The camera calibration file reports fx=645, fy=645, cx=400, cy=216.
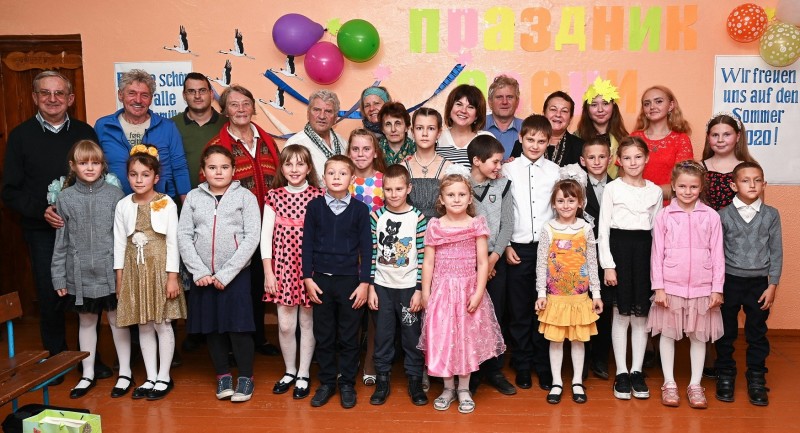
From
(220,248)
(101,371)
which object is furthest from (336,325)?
(101,371)

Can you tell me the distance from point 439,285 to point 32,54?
136 inches

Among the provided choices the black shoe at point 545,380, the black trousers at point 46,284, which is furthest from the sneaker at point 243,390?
the black shoe at point 545,380

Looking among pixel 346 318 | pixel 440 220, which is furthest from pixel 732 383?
pixel 346 318

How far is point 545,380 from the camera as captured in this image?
3309 mm

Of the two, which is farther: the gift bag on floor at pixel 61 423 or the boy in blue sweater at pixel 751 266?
the boy in blue sweater at pixel 751 266

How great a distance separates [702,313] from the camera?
306 centimetres

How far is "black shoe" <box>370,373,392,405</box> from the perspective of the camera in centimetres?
313

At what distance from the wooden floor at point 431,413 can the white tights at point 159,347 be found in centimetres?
11

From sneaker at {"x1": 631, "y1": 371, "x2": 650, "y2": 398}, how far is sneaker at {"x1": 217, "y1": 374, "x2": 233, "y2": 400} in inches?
79.1

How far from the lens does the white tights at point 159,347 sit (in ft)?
10.7

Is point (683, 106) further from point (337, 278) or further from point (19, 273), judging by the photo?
point (19, 273)

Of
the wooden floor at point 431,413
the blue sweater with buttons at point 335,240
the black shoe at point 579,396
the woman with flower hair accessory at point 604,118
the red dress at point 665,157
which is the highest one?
the woman with flower hair accessory at point 604,118

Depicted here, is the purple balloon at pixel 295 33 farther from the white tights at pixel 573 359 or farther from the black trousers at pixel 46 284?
the white tights at pixel 573 359

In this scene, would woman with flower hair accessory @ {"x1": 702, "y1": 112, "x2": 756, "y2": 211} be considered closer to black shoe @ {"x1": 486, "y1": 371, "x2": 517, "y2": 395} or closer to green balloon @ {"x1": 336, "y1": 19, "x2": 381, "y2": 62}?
black shoe @ {"x1": 486, "y1": 371, "x2": 517, "y2": 395}
